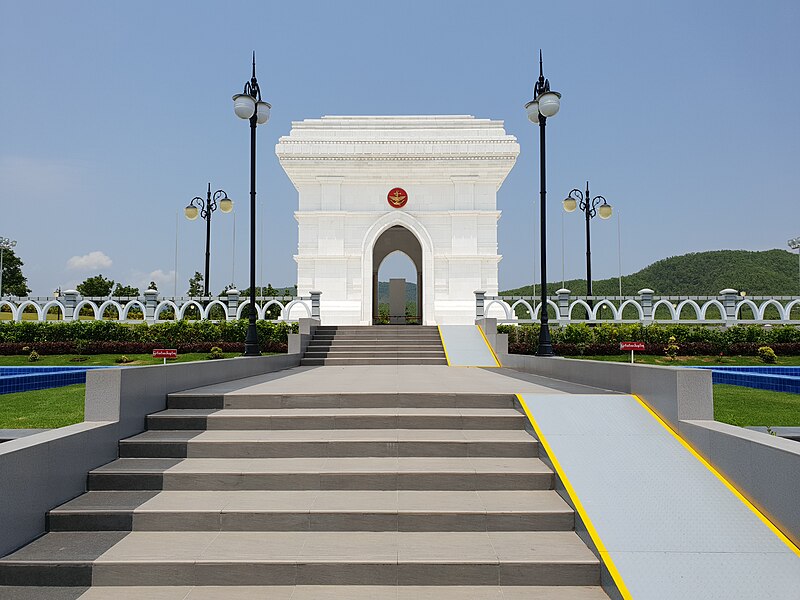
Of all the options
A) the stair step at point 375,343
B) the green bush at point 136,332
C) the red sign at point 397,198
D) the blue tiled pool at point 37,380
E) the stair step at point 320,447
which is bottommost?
the stair step at point 320,447

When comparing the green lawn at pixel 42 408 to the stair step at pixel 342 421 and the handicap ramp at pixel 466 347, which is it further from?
the handicap ramp at pixel 466 347

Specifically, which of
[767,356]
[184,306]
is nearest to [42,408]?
[184,306]

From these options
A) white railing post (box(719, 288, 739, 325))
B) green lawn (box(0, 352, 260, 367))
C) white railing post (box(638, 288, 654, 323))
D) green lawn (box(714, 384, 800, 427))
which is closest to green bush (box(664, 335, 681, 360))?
white railing post (box(638, 288, 654, 323))

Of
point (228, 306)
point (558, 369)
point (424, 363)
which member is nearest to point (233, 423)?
point (558, 369)

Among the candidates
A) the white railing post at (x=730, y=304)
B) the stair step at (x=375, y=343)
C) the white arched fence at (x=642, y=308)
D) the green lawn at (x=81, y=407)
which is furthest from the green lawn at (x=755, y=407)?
the white railing post at (x=730, y=304)

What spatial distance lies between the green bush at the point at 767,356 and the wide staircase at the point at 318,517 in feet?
48.0

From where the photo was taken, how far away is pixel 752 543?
421 cm

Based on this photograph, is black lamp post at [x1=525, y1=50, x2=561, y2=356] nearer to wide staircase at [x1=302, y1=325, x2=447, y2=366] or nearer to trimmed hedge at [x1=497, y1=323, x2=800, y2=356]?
wide staircase at [x1=302, y1=325, x2=447, y2=366]

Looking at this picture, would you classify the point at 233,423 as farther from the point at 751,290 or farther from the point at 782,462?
the point at 751,290

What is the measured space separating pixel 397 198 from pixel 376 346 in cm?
917

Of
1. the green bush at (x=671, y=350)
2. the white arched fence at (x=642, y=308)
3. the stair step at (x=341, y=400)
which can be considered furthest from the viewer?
the white arched fence at (x=642, y=308)

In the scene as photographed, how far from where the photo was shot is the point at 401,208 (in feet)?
76.0

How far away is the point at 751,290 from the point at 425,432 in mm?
68387

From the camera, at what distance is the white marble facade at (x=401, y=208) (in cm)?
2277
